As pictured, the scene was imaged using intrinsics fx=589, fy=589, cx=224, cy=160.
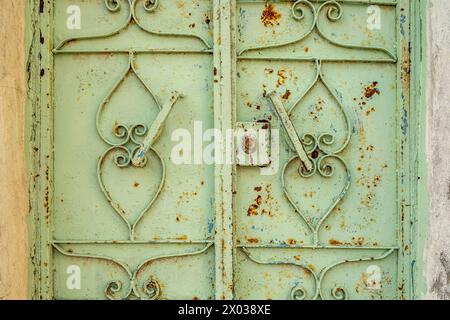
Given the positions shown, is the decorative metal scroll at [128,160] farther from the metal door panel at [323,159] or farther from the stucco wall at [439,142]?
the stucco wall at [439,142]

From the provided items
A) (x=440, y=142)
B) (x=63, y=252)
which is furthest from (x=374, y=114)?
(x=63, y=252)

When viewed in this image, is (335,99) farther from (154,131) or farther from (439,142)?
(154,131)

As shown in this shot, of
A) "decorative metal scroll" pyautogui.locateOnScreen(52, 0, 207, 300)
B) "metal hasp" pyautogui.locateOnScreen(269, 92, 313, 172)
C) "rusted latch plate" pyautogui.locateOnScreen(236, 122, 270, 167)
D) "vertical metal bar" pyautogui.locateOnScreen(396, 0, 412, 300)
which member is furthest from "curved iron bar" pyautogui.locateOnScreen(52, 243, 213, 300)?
"vertical metal bar" pyautogui.locateOnScreen(396, 0, 412, 300)

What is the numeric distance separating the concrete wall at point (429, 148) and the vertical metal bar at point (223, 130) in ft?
2.43

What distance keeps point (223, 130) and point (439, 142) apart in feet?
2.70

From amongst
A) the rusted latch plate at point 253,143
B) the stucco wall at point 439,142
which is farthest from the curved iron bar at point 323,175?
the stucco wall at point 439,142

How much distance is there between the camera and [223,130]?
233cm

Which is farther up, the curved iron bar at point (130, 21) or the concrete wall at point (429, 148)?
the curved iron bar at point (130, 21)

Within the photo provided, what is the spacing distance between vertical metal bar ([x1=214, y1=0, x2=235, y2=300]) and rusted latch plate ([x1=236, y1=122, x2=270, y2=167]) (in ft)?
0.18

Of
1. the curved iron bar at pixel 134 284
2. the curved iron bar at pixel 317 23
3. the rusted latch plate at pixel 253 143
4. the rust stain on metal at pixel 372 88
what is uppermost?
the curved iron bar at pixel 317 23

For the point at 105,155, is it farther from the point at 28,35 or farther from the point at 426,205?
the point at 426,205

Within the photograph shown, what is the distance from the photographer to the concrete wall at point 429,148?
2.16 m

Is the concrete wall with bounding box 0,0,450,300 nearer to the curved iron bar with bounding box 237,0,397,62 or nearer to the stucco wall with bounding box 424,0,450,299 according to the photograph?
the stucco wall with bounding box 424,0,450,299

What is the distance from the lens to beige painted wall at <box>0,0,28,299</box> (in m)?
2.13
